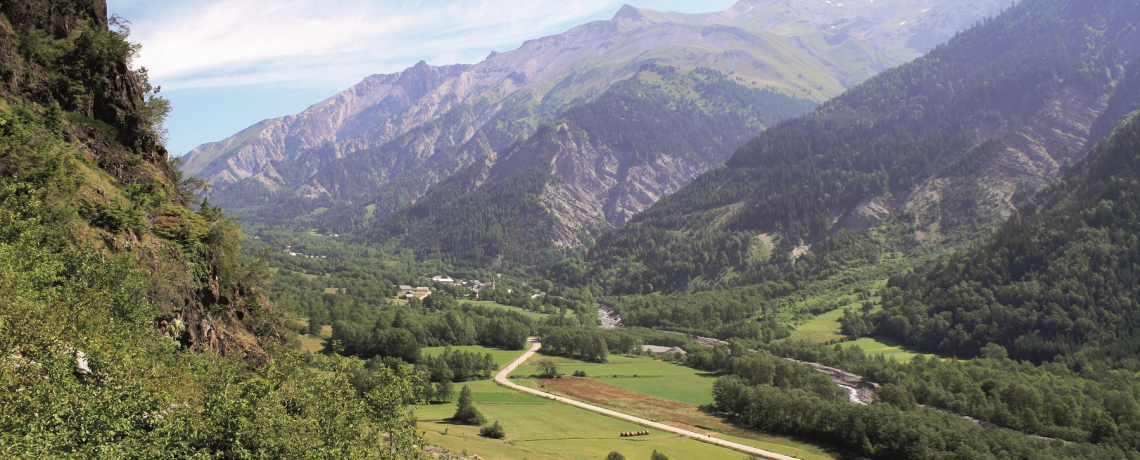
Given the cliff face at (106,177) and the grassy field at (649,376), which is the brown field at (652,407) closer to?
the grassy field at (649,376)

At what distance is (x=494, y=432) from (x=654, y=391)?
5166cm

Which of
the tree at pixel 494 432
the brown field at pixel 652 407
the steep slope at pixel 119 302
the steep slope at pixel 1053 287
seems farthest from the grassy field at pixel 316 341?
the steep slope at pixel 1053 287

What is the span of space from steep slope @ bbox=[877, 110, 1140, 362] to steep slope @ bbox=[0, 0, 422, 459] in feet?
534

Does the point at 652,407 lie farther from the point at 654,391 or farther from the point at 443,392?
the point at 443,392

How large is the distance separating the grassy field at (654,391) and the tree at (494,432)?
24.8 metres

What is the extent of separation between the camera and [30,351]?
27531 mm

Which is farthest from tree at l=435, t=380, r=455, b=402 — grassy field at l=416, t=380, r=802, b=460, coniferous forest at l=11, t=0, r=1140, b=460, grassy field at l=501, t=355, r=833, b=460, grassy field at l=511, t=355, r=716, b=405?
grassy field at l=511, t=355, r=716, b=405

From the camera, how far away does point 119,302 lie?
127ft

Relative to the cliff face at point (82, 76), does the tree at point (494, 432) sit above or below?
below

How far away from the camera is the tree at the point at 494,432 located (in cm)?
9156

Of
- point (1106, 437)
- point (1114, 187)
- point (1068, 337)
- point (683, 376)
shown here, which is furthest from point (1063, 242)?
point (683, 376)

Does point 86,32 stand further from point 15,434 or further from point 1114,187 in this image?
point 1114,187

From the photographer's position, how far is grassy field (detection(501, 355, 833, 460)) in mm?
105938

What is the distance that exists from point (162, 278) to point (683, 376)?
124362 mm
